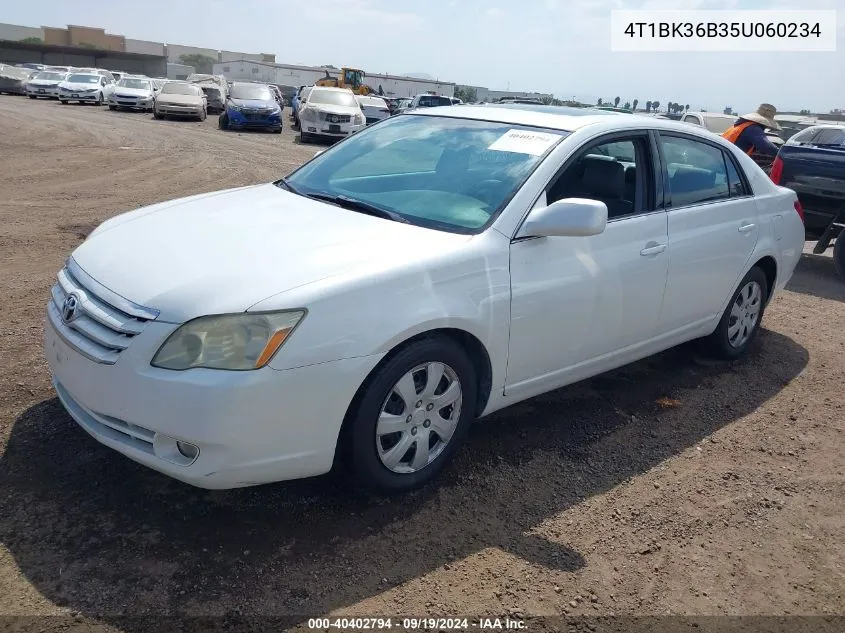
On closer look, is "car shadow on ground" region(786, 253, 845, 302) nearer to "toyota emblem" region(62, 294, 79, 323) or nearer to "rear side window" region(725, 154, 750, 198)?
"rear side window" region(725, 154, 750, 198)

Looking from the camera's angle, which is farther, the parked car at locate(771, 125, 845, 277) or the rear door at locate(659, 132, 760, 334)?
the parked car at locate(771, 125, 845, 277)

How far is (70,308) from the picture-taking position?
3053 millimetres

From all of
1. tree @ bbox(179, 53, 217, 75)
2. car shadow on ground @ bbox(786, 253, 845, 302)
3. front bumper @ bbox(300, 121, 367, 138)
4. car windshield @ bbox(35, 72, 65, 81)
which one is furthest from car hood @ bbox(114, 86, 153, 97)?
tree @ bbox(179, 53, 217, 75)

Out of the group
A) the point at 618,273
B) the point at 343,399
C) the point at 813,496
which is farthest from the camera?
the point at 618,273

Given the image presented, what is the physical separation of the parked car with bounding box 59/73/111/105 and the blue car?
995 centimetres

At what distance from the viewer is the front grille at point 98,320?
110 inches

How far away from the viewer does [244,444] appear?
2.72m

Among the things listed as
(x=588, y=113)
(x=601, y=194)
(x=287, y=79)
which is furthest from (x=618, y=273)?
(x=287, y=79)

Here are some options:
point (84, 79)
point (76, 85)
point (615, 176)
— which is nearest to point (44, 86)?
point (84, 79)

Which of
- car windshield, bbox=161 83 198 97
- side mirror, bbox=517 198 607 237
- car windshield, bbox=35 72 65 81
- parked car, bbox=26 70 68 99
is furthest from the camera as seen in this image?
car windshield, bbox=35 72 65 81

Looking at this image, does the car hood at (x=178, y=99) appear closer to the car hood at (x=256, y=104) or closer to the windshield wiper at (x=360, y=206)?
the car hood at (x=256, y=104)

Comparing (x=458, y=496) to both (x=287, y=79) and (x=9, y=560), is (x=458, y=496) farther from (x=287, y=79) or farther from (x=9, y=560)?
(x=287, y=79)

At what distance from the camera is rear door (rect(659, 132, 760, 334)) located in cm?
437

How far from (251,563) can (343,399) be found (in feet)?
2.34
